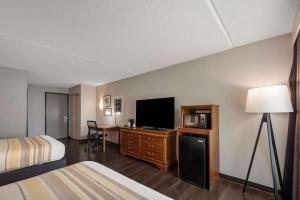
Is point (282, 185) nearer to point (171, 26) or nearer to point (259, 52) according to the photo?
point (259, 52)

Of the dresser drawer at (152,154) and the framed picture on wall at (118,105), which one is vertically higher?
the framed picture on wall at (118,105)

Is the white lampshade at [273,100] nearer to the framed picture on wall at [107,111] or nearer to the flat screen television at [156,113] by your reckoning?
the flat screen television at [156,113]

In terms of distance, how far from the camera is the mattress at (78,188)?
3.17 ft

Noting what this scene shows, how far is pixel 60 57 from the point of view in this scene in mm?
2648

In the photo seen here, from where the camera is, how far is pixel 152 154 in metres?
2.97

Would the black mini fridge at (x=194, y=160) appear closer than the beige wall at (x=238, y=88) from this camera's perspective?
No

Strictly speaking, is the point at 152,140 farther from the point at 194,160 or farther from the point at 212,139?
the point at 212,139

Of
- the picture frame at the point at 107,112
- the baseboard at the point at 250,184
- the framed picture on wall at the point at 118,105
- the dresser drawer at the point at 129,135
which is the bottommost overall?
the baseboard at the point at 250,184

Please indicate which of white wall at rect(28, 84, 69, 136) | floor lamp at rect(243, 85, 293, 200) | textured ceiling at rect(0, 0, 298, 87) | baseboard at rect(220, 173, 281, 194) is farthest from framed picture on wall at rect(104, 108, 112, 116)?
floor lamp at rect(243, 85, 293, 200)

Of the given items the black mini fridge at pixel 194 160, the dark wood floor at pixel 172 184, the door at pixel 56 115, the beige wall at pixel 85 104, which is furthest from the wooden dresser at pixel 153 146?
the door at pixel 56 115

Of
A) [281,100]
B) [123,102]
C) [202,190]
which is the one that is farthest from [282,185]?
[123,102]

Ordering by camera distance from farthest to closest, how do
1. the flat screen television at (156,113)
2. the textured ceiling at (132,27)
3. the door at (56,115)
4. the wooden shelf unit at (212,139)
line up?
the door at (56,115), the flat screen television at (156,113), the wooden shelf unit at (212,139), the textured ceiling at (132,27)

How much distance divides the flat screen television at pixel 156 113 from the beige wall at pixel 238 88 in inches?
8.1

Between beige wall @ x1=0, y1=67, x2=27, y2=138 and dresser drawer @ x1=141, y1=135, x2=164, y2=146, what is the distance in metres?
3.10
